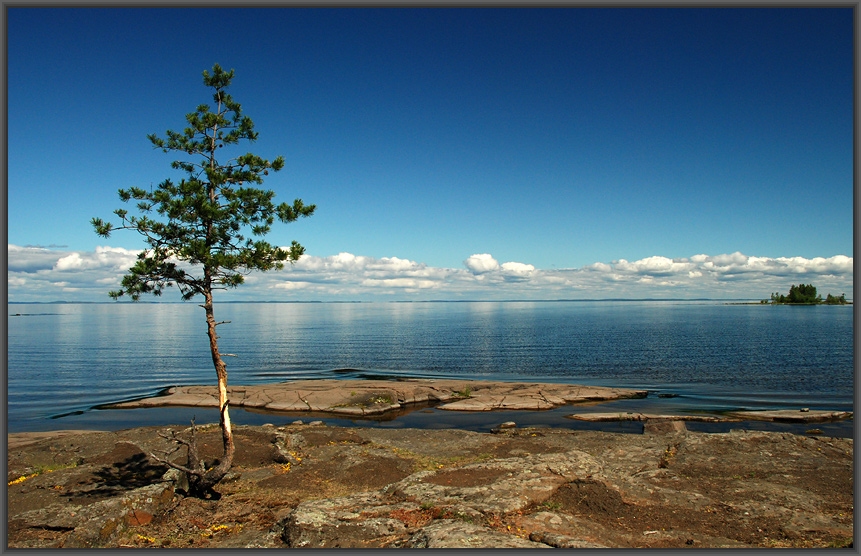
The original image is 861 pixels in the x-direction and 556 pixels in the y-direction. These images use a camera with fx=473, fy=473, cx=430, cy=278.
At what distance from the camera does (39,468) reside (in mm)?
19953

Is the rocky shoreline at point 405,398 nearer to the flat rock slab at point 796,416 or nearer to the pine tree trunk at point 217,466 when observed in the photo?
the flat rock slab at point 796,416

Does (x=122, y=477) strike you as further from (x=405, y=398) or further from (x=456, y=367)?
(x=456, y=367)

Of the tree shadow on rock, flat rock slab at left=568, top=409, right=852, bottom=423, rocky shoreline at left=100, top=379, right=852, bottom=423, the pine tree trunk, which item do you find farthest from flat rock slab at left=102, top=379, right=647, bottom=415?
the pine tree trunk

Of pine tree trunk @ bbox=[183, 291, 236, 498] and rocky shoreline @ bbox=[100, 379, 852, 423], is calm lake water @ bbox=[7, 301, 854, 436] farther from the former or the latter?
pine tree trunk @ bbox=[183, 291, 236, 498]

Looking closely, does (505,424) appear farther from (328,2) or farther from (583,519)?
(328,2)

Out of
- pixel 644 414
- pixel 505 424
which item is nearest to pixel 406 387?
pixel 505 424

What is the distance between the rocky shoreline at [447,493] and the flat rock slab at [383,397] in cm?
1154

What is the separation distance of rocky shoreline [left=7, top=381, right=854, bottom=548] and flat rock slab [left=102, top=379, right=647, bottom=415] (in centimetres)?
1154

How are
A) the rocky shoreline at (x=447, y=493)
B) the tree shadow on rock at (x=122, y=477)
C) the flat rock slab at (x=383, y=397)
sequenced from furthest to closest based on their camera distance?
the flat rock slab at (x=383, y=397) < the tree shadow on rock at (x=122, y=477) < the rocky shoreline at (x=447, y=493)

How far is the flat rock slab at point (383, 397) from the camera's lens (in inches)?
1405

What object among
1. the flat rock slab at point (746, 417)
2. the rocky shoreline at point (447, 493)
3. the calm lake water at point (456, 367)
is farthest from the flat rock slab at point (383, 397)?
the rocky shoreline at point (447, 493)

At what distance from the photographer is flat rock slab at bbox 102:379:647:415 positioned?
3569cm

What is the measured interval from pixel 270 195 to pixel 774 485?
19192 mm

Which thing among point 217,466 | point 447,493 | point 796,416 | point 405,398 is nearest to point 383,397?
point 405,398
